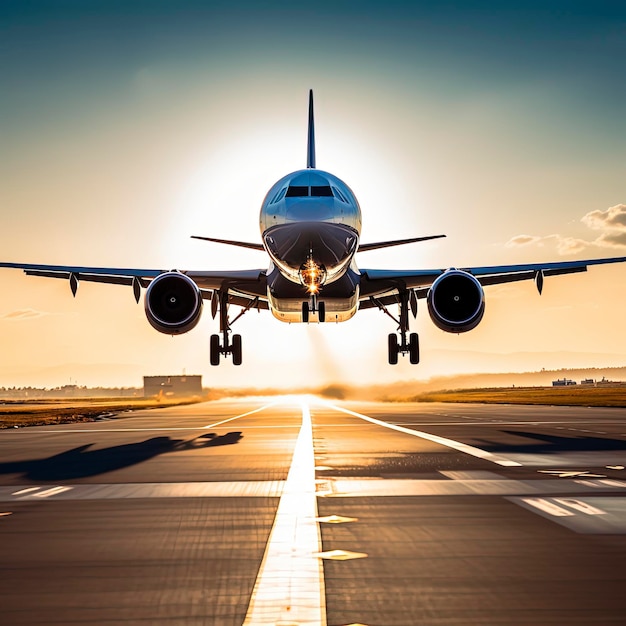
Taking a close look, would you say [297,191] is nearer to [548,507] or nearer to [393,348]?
[393,348]

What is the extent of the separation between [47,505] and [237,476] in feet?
8.87

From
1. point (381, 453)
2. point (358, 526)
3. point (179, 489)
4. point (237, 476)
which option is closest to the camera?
point (358, 526)

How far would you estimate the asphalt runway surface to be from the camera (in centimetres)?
373

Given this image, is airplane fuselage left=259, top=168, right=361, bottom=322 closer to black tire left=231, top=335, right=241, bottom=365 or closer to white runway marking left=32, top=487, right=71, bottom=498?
black tire left=231, top=335, right=241, bottom=365

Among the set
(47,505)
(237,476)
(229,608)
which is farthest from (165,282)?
(229,608)

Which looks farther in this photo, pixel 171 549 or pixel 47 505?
pixel 47 505

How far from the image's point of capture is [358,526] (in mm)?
6016

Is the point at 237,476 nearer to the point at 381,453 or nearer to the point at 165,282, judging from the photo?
the point at 381,453

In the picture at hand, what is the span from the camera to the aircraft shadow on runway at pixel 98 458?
411 inches

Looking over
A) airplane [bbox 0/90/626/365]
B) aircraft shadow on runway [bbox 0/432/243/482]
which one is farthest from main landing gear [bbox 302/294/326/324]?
aircraft shadow on runway [bbox 0/432/243/482]

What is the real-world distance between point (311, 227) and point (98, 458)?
36.4ft

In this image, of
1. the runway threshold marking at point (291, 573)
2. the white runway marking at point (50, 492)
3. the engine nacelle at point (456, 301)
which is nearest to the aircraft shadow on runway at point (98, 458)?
the white runway marking at point (50, 492)

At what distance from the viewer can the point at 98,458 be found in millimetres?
12641

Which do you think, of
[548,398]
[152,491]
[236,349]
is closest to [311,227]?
[236,349]
